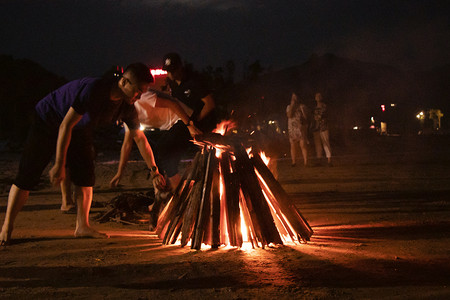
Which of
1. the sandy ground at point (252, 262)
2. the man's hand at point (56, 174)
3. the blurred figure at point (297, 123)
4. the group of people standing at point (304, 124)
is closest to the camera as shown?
the sandy ground at point (252, 262)

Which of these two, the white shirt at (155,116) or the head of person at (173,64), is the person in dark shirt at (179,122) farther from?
the white shirt at (155,116)

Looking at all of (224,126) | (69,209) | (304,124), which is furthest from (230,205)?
(304,124)

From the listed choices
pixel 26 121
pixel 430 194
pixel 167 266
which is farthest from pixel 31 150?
pixel 26 121

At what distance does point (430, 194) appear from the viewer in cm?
732

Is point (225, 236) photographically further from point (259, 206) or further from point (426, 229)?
point (426, 229)

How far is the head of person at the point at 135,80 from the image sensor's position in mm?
4176

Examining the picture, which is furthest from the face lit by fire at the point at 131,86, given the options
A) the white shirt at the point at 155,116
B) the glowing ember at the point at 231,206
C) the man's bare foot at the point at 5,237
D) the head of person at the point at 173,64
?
the man's bare foot at the point at 5,237

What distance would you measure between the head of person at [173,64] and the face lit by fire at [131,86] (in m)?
1.32

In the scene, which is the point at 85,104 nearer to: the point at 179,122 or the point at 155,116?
the point at 179,122

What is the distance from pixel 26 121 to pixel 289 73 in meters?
77.4

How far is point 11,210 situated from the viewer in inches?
175

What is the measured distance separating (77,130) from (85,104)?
0.64 metres

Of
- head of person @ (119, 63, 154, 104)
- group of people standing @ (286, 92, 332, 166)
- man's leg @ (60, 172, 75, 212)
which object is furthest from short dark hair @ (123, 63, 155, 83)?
group of people standing @ (286, 92, 332, 166)

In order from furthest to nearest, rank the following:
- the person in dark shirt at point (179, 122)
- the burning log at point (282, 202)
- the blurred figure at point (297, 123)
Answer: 1. the blurred figure at point (297, 123)
2. the person in dark shirt at point (179, 122)
3. the burning log at point (282, 202)
